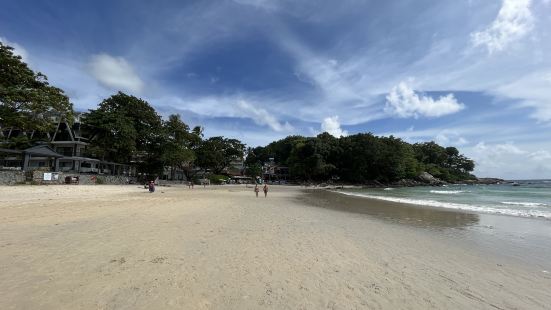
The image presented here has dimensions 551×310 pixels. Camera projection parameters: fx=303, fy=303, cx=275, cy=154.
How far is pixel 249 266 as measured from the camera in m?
5.98

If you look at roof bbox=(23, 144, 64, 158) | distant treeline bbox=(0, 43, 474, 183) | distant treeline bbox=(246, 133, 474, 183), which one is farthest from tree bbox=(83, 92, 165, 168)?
distant treeline bbox=(246, 133, 474, 183)

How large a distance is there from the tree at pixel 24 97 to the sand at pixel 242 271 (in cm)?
2073

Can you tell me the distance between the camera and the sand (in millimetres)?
4340

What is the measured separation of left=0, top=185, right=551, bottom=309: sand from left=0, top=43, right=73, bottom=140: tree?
68.0 ft

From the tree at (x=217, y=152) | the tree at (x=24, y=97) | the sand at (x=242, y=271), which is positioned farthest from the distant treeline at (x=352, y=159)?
the sand at (x=242, y=271)

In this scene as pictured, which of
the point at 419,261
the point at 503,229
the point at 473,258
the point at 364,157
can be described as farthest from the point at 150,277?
the point at 364,157

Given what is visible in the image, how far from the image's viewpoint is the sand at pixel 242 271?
434cm

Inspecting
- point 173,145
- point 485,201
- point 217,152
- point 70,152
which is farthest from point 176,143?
point 485,201

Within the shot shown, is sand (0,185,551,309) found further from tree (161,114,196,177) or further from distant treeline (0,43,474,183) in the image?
tree (161,114,196,177)

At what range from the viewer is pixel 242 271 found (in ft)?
18.5

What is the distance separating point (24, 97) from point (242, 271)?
2883 cm

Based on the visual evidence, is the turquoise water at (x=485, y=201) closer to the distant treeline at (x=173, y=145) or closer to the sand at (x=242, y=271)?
the sand at (x=242, y=271)

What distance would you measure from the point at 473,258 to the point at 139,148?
49365 mm

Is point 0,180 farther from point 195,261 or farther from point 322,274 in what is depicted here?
point 322,274
